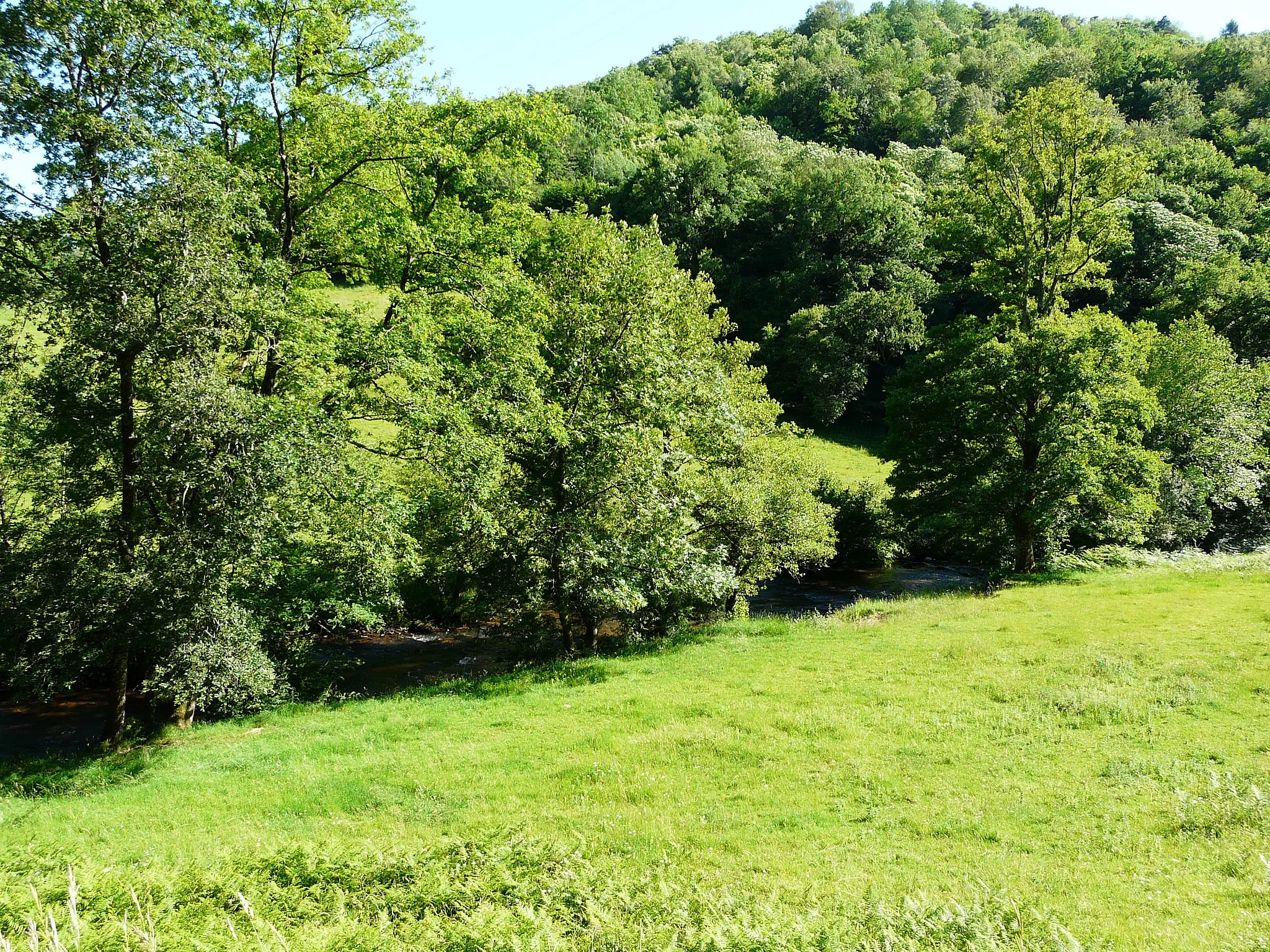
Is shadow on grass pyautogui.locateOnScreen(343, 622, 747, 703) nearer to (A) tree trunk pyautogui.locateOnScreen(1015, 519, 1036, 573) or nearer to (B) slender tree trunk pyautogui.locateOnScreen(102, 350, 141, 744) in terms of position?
(B) slender tree trunk pyautogui.locateOnScreen(102, 350, 141, 744)

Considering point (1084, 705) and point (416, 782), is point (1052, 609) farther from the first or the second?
point (416, 782)

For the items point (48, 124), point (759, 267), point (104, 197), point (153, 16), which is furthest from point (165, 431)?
point (759, 267)

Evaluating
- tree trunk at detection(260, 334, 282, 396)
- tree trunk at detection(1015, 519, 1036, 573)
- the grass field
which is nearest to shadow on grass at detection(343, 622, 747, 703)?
the grass field

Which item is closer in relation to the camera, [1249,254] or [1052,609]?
[1052,609]

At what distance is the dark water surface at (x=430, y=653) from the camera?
731 inches

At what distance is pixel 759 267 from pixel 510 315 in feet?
220

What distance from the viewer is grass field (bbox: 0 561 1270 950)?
21.9 feet

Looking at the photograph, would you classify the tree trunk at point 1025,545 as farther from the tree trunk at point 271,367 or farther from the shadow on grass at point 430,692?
the tree trunk at point 271,367

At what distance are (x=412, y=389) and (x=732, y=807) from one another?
12530 millimetres

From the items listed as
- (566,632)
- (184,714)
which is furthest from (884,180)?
(184,714)

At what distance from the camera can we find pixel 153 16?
44.2 feet

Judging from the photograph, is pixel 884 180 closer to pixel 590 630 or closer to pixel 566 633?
pixel 590 630

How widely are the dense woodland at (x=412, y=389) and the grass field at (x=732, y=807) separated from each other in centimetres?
270

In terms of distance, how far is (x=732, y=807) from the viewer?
10938 millimetres
